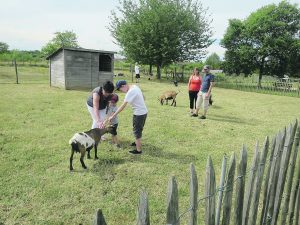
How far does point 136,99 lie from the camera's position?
19.5ft

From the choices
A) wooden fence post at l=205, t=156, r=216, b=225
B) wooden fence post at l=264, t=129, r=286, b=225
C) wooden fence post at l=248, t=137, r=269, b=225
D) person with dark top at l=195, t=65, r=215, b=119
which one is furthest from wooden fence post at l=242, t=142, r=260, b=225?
person with dark top at l=195, t=65, r=215, b=119

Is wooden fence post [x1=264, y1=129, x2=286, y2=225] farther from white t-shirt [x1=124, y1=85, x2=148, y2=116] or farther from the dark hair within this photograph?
the dark hair

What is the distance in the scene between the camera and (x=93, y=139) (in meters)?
5.75

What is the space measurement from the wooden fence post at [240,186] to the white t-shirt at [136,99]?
3.50m

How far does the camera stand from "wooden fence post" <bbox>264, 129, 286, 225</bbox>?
→ 317 cm

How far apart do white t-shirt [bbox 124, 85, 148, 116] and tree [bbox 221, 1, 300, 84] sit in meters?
35.0

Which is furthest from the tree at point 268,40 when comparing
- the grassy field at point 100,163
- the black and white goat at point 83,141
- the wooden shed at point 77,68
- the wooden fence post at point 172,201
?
the wooden fence post at point 172,201

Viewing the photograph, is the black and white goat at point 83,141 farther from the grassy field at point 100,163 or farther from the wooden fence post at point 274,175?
the wooden fence post at point 274,175

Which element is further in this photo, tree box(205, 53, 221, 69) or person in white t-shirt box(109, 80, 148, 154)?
tree box(205, 53, 221, 69)

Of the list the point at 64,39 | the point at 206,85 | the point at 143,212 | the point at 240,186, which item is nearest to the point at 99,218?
the point at 143,212

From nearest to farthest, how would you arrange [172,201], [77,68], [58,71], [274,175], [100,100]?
[172,201]
[274,175]
[100,100]
[77,68]
[58,71]

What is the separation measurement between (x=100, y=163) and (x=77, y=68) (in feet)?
47.4

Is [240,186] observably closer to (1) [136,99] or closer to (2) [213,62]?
(1) [136,99]

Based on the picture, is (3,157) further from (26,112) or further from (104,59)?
(104,59)
